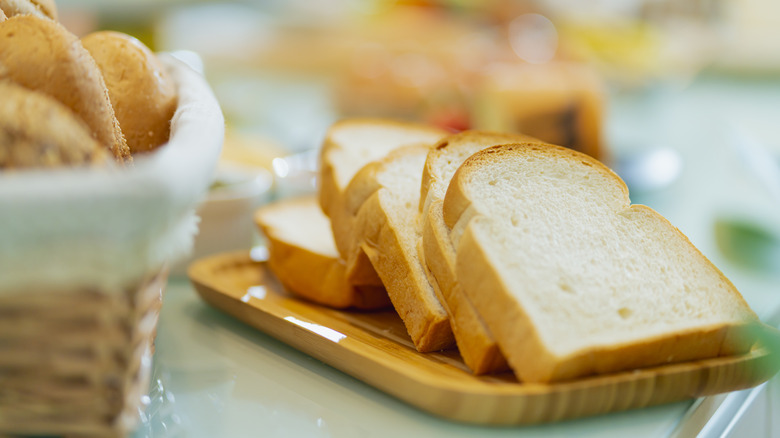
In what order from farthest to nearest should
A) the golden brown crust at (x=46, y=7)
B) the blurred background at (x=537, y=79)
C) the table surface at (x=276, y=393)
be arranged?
the blurred background at (x=537, y=79) < the golden brown crust at (x=46, y=7) < the table surface at (x=276, y=393)

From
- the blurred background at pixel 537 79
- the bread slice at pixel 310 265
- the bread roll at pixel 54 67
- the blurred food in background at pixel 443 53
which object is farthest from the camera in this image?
the blurred food in background at pixel 443 53

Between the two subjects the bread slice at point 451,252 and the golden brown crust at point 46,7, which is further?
Result: the golden brown crust at point 46,7

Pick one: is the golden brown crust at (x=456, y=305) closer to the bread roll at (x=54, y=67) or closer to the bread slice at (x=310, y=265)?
the bread slice at (x=310, y=265)

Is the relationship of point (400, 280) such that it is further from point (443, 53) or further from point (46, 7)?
point (443, 53)

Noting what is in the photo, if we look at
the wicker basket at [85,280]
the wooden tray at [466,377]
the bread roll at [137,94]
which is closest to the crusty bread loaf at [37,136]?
the wicker basket at [85,280]

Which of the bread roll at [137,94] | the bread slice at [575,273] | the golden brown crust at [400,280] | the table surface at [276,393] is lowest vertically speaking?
the table surface at [276,393]

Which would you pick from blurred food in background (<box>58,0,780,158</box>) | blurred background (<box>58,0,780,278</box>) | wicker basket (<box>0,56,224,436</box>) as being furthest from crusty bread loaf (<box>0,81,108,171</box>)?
blurred food in background (<box>58,0,780,158</box>)

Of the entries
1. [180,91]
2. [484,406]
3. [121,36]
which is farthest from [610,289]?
[121,36]
